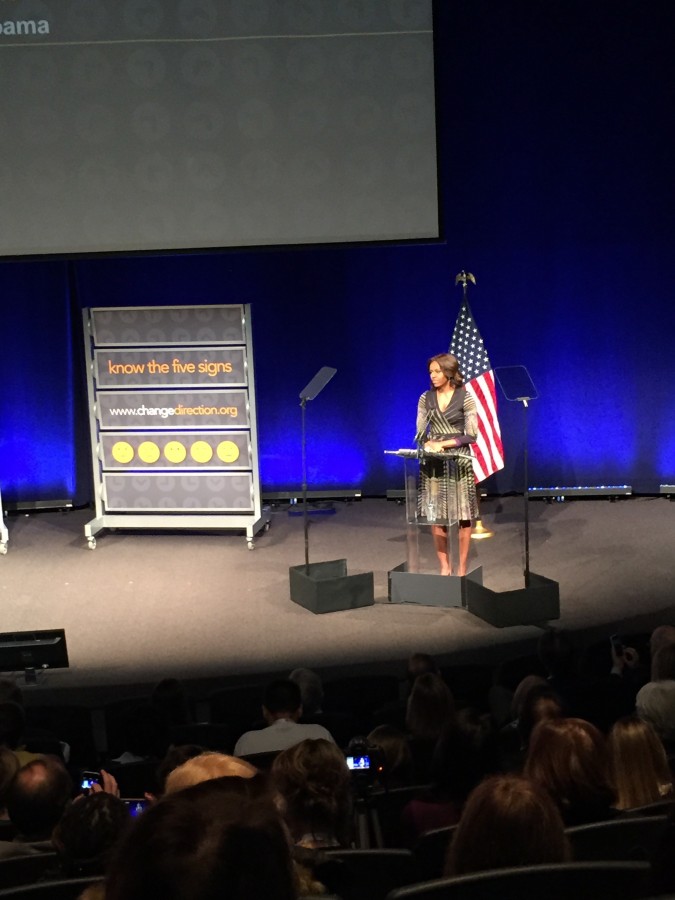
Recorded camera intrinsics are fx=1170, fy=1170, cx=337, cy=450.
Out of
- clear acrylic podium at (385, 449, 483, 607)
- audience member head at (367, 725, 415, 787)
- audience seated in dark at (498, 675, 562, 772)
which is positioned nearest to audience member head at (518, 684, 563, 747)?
audience seated in dark at (498, 675, 562, 772)

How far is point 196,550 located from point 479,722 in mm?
5421

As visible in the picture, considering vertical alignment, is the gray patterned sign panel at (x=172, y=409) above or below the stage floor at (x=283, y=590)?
above

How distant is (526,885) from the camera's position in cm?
149

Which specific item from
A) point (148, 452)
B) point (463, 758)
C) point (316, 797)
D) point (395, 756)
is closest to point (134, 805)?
point (316, 797)

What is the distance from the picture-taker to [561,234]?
9625mm

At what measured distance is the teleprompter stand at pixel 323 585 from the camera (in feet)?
22.5

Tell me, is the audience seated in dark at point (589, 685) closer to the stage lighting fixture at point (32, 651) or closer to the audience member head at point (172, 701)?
the audience member head at point (172, 701)

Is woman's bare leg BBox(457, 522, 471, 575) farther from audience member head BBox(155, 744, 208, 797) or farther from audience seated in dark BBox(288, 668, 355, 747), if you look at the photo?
audience member head BBox(155, 744, 208, 797)

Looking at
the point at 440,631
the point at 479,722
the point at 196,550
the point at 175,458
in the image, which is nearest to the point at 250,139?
the point at 175,458

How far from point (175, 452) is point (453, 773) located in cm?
583

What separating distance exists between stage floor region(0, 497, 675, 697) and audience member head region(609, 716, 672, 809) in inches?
122

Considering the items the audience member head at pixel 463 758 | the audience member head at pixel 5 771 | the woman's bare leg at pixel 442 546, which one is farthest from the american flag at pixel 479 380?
the audience member head at pixel 5 771

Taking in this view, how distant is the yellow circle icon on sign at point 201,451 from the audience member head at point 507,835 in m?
6.82

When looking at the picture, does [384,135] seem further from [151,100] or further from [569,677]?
[569,677]
